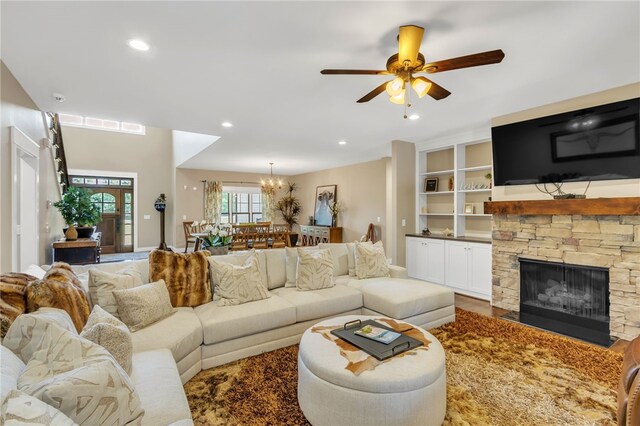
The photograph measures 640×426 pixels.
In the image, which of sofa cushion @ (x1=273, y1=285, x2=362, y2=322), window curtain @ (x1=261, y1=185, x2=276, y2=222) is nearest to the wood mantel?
sofa cushion @ (x1=273, y1=285, x2=362, y2=322)

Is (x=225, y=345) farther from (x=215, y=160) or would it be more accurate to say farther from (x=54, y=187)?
(x=215, y=160)

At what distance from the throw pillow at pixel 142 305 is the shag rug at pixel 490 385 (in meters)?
0.59

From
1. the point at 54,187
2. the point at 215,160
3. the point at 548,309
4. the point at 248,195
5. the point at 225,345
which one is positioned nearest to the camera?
the point at 225,345

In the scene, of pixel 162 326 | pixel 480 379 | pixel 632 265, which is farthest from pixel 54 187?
pixel 632 265

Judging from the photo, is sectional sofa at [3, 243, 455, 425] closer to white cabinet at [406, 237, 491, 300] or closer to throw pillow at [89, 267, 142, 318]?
throw pillow at [89, 267, 142, 318]

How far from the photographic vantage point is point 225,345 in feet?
8.41

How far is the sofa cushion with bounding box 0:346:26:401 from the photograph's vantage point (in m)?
0.91

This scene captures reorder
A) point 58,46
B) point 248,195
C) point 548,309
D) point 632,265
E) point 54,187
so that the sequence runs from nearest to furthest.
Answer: point 58,46, point 632,265, point 548,309, point 54,187, point 248,195

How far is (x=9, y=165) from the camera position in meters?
2.60

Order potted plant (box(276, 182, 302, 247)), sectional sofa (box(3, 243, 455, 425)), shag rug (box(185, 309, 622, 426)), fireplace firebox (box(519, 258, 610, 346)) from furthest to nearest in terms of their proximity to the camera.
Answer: potted plant (box(276, 182, 302, 247))
fireplace firebox (box(519, 258, 610, 346))
shag rug (box(185, 309, 622, 426))
sectional sofa (box(3, 243, 455, 425))

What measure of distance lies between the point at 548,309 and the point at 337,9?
4.12 m

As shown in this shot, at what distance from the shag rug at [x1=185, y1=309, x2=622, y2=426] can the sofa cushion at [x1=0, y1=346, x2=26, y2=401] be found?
113cm

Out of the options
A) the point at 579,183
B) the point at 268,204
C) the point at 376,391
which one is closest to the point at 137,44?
the point at 376,391

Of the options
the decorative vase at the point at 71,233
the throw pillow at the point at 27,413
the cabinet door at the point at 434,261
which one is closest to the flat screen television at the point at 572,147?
the cabinet door at the point at 434,261
